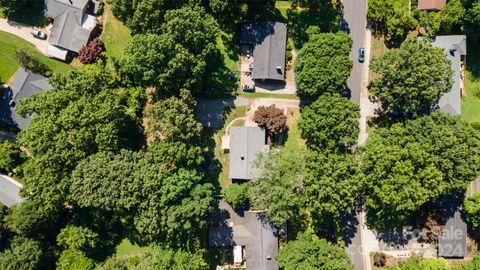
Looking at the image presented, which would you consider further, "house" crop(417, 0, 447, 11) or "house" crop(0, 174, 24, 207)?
"house" crop(0, 174, 24, 207)

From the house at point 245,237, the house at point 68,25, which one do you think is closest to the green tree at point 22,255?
the house at point 245,237

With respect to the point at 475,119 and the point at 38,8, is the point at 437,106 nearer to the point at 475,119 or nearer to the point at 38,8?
the point at 475,119

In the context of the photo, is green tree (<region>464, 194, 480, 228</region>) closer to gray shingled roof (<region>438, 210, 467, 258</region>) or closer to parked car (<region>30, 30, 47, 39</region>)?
gray shingled roof (<region>438, 210, 467, 258</region>)

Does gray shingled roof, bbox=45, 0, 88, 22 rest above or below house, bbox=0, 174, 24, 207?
above

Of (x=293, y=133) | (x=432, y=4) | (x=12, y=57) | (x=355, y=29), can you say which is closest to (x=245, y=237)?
(x=293, y=133)

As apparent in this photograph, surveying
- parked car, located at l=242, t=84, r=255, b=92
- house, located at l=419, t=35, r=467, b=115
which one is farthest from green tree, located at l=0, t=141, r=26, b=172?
house, located at l=419, t=35, r=467, b=115

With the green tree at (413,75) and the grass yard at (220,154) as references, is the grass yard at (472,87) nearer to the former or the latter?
the green tree at (413,75)

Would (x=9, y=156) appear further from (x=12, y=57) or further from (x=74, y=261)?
(x=74, y=261)
